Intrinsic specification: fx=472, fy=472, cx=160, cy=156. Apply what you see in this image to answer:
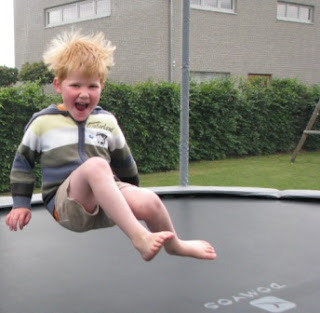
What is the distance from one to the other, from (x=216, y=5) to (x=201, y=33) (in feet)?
2.35

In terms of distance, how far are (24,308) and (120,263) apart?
1.35ft

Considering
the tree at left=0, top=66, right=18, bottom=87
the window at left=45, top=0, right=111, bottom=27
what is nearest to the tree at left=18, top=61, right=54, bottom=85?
the window at left=45, top=0, right=111, bottom=27

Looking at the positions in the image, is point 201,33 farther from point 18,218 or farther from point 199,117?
point 18,218

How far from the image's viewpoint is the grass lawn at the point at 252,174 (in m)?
4.32

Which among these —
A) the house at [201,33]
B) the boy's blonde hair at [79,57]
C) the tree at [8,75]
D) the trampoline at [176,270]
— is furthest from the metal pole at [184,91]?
the tree at [8,75]

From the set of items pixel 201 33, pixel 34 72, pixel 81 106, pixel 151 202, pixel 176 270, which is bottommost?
pixel 176 270

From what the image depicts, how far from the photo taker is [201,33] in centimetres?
861

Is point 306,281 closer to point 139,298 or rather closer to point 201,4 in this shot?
point 139,298

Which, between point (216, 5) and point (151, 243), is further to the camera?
point (216, 5)

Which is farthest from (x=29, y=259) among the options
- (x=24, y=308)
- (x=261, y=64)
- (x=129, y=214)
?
(x=261, y=64)

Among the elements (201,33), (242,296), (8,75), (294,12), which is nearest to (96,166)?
(242,296)

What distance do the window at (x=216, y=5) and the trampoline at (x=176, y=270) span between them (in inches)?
277

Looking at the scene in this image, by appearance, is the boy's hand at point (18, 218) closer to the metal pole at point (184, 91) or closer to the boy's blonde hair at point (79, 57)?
the boy's blonde hair at point (79, 57)

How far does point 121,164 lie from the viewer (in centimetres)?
140
